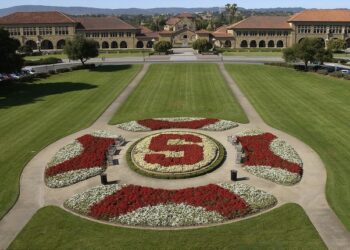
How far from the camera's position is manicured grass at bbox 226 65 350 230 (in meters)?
27.5

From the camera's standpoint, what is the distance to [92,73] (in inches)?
2948

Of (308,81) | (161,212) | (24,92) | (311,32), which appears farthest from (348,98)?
(311,32)

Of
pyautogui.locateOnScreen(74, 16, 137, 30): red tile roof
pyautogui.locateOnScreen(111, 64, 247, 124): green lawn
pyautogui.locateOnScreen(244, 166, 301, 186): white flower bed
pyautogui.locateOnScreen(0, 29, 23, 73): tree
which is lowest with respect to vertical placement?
pyautogui.locateOnScreen(244, 166, 301, 186): white flower bed

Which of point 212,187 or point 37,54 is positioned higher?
point 37,54

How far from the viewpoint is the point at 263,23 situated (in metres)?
128

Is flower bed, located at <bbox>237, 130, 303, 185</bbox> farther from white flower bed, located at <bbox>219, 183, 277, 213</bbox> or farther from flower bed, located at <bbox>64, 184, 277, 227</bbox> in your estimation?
flower bed, located at <bbox>64, 184, 277, 227</bbox>

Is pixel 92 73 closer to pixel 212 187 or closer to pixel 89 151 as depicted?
pixel 89 151

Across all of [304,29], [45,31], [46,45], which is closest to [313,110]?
[304,29]

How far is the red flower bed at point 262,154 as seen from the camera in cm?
2899

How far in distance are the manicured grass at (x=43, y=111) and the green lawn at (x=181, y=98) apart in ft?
11.7

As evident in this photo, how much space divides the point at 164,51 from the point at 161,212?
289 feet

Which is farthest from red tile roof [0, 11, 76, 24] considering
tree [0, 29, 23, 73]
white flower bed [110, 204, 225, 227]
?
white flower bed [110, 204, 225, 227]

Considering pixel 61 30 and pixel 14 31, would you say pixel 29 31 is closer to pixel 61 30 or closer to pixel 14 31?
pixel 14 31

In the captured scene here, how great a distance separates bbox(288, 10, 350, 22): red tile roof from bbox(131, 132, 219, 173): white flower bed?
102115mm
